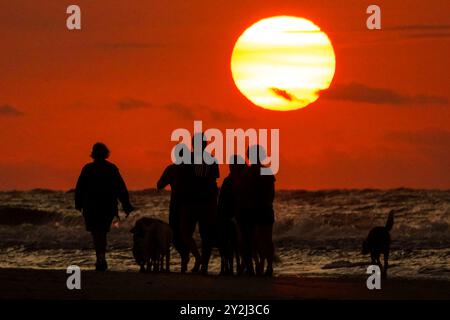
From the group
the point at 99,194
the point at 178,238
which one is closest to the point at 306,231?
the point at 178,238

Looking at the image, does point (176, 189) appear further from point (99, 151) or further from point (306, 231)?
point (306, 231)

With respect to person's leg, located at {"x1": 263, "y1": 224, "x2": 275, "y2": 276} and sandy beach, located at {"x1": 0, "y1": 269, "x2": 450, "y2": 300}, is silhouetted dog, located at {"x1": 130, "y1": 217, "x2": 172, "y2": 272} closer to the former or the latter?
sandy beach, located at {"x1": 0, "y1": 269, "x2": 450, "y2": 300}

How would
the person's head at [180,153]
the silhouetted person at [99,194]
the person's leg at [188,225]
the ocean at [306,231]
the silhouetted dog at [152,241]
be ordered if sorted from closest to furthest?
the person's head at [180,153]
the person's leg at [188,225]
the silhouetted dog at [152,241]
the silhouetted person at [99,194]
the ocean at [306,231]

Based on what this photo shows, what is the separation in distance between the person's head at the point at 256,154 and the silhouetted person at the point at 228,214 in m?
0.54

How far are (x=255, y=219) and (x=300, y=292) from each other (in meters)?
3.42

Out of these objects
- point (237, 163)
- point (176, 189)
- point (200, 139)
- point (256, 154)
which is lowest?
point (176, 189)

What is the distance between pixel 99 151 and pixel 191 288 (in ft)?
14.0

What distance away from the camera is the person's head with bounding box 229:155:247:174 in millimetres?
19453

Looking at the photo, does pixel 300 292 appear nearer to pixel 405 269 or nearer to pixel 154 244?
pixel 154 244

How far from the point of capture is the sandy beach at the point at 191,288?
49.5ft

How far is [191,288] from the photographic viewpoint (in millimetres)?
16234

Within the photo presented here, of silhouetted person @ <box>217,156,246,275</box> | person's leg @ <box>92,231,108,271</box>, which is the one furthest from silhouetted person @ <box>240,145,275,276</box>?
person's leg @ <box>92,231,108,271</box>

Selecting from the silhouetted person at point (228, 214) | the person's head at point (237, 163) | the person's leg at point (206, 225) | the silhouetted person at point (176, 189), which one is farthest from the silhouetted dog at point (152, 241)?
the person's head at point (237, 163)

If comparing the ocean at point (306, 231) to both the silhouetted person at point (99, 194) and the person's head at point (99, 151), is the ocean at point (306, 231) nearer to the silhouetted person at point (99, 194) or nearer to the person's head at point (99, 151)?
the silhouetted person at point (99, 194)
